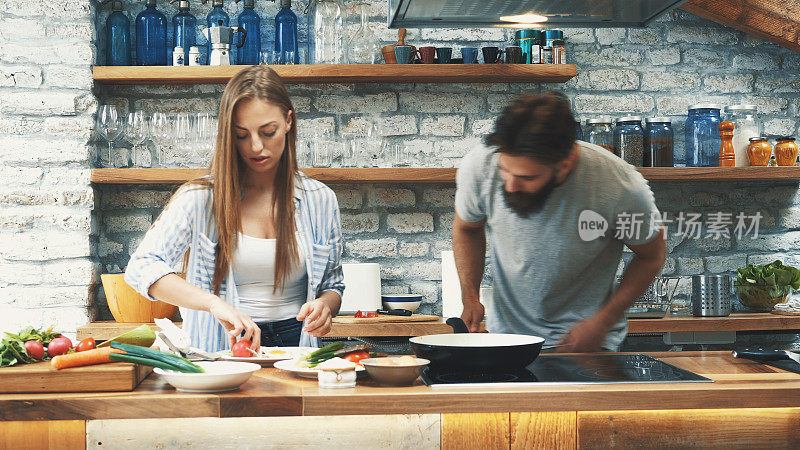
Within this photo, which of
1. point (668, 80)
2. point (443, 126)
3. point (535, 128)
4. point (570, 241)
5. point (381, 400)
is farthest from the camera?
point (668, 80)

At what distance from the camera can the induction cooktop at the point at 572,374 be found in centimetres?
166

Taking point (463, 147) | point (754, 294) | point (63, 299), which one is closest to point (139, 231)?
point (63, 299)

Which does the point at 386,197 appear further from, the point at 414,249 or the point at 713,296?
the point at 713,296

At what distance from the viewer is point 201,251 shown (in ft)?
7.64

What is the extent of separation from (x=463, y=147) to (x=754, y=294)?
1.66 m

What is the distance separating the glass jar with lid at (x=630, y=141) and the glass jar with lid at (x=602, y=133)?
0.03 meters

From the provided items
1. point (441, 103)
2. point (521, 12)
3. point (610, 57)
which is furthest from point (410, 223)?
point (521, 12)

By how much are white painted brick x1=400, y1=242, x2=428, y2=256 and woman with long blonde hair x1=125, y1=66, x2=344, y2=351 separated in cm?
158

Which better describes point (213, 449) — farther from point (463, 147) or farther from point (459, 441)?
point (463, 147)

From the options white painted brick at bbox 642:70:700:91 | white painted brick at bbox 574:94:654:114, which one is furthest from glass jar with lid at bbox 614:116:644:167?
white painted brick at bbox 642:70:700:91

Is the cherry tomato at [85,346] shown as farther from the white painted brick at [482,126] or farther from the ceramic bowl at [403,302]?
the white painted brick at [482,126]

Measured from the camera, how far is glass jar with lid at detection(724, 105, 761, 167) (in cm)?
396

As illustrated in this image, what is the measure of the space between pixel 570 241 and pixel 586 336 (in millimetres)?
284

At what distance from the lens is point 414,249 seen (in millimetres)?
4023
